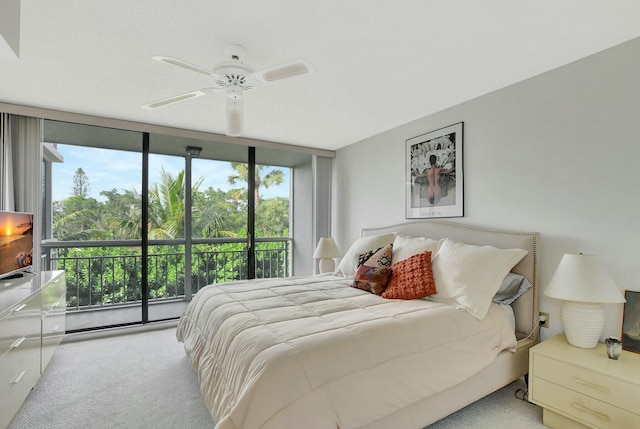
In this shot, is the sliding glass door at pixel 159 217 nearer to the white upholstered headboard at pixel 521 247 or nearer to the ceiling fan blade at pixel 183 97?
the ceiling fan blade at pixel 183 97

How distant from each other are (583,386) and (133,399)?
2870mm

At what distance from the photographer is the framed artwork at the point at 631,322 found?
74.3 inches

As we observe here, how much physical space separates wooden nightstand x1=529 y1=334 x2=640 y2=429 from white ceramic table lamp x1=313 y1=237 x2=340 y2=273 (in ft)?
8.17

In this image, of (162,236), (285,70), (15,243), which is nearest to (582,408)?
(285,70)

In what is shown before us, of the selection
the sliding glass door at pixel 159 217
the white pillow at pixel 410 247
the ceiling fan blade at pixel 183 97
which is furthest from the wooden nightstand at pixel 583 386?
the sliding glass door at pixel 159 217

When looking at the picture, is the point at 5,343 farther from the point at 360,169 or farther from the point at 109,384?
the point at 360,169

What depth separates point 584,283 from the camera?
1.86 meters

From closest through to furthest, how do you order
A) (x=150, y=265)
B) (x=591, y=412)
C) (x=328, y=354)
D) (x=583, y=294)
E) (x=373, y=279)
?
(x=328, y=354)
(x=591, y=412)
(x=583, y=294)
(x=373, y=279)
(x=150, y=265)

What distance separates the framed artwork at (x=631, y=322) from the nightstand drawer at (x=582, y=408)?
511 mm

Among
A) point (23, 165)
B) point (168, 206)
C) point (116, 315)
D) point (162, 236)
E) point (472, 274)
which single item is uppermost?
point (23, 165)

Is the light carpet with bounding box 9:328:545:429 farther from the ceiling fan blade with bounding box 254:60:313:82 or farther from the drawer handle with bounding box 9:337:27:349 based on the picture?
the ceiling fan blade with bounding box 254:60:313:82

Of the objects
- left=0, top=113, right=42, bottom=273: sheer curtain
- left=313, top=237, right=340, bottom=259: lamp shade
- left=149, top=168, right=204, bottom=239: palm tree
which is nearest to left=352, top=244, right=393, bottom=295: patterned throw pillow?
left=313, top=237, right=340, bottom=259: lamp shade

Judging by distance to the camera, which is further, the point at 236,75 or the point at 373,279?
the point at 373,279

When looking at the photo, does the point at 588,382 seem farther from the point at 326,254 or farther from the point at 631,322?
the point at 326,254
